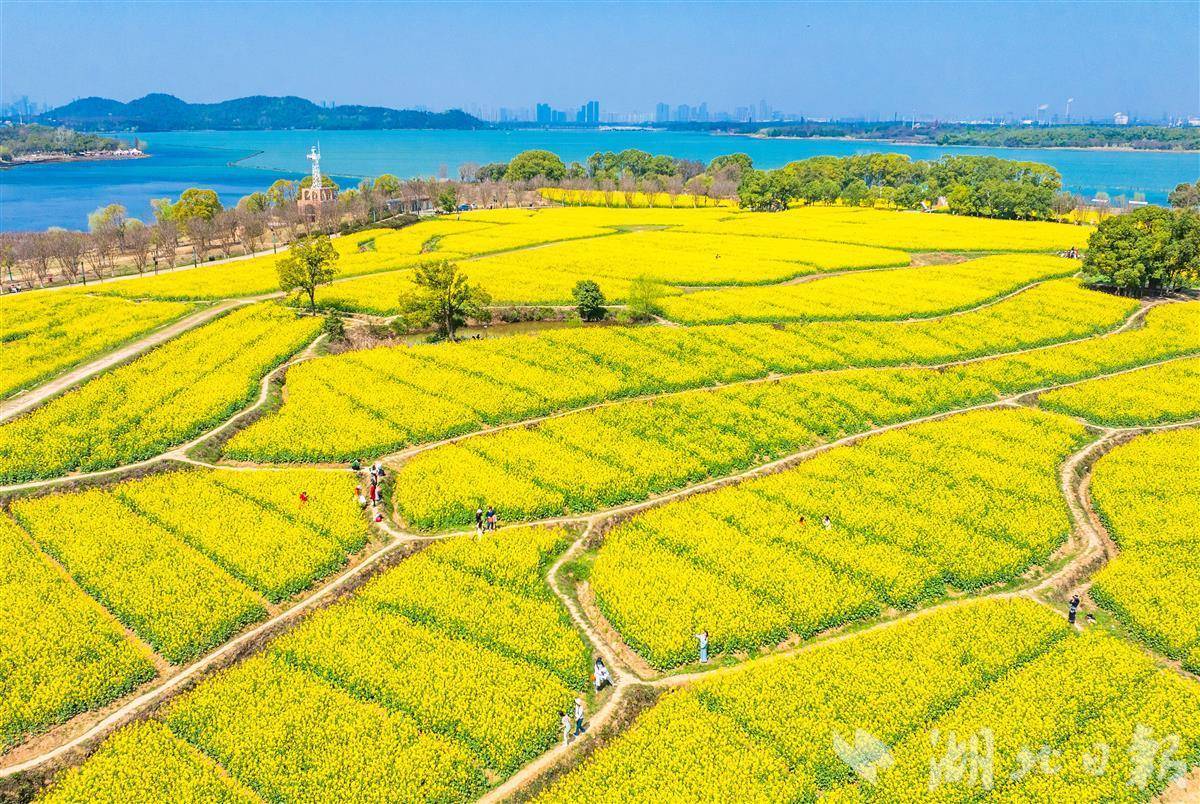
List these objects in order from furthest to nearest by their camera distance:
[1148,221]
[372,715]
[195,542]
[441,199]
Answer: [441,199] → [1148,221] → [195,542] → [372,715]

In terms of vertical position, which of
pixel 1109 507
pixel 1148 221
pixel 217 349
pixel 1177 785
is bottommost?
pixel 1177 785

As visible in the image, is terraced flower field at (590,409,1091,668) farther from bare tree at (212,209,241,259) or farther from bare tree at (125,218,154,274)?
bare tree at (212,209,241,259)

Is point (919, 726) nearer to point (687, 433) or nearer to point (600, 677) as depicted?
point (600, 677)

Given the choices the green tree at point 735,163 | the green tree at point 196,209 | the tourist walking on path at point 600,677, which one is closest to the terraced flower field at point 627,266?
the green tree at point 196,209

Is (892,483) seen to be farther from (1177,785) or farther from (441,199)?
(441,199)

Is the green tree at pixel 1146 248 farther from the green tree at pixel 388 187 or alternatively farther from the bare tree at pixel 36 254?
the green tree at pixel 388 187

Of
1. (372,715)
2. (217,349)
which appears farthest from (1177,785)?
(217,349)
